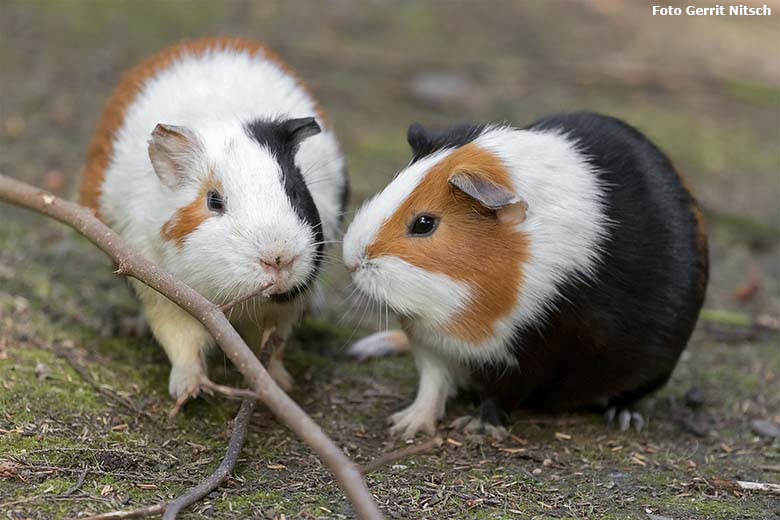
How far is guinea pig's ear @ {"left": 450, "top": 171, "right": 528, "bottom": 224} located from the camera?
13.8ft

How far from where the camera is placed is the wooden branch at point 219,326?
125 inches

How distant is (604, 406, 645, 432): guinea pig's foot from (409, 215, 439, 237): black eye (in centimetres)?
171

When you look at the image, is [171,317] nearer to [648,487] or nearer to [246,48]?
[246,48]

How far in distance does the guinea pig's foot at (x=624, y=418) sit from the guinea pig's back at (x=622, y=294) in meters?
0.22

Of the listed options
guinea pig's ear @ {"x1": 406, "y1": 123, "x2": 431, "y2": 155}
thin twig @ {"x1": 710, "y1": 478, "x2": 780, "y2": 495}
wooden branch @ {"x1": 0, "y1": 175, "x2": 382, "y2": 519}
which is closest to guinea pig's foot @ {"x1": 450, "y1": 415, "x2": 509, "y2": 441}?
wooden branch @ {"x1": 0, "y1": 175, "x2": 382, "y2": 519}

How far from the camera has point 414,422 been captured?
15.9ft

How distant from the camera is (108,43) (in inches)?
392

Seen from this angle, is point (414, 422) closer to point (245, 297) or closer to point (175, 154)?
point (245, 297)

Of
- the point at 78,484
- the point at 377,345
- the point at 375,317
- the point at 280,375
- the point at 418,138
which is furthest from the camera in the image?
the point at 375,317

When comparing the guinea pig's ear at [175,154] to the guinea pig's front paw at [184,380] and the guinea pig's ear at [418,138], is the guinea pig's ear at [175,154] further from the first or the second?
the guinea pig's ear at [418,138]

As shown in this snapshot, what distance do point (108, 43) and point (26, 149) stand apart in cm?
218

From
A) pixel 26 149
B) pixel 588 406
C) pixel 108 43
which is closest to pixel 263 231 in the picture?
pixel 588 406

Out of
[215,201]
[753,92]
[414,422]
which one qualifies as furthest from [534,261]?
[753,92]

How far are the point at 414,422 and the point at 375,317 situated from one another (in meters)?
1.37
